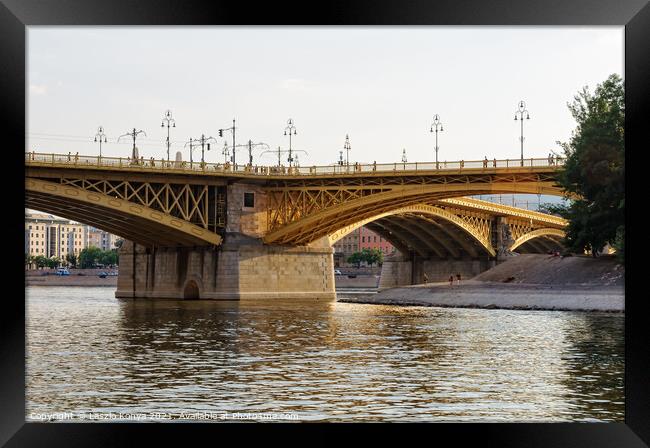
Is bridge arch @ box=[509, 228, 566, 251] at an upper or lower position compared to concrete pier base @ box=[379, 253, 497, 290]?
upper

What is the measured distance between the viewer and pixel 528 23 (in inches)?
569

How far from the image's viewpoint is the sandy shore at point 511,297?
56.7m

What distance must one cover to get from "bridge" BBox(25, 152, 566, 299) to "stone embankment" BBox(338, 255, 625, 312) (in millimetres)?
5461

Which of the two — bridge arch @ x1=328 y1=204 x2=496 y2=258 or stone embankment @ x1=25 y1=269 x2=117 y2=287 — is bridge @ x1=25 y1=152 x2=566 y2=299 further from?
stone embankment @ x1=25 y1=269 x2=117 y2=287

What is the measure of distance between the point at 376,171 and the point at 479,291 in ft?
36.2

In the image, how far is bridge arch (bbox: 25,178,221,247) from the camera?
6425 cm

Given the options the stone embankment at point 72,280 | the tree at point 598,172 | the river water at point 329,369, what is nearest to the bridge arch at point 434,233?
the tree at point 598,172

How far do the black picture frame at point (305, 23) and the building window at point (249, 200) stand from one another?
62.0 meters

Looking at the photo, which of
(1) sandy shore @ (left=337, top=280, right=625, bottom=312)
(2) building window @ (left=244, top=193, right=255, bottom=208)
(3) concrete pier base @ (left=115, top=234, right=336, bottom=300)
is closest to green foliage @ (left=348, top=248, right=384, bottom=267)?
(3) concrete pier base @ (left=115, top=234, right=336, bottom=300)

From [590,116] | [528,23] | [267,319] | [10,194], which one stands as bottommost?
[267,319]

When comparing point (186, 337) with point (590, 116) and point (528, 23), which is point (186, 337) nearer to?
point (528, 23)

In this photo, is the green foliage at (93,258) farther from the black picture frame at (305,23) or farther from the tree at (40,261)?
the black picture frame at (305,23)

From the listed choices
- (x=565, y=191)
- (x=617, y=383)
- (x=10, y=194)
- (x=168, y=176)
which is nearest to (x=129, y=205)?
(x=168, y=176)

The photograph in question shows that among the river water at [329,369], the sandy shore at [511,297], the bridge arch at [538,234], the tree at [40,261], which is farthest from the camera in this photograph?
the tree at [40,261]
